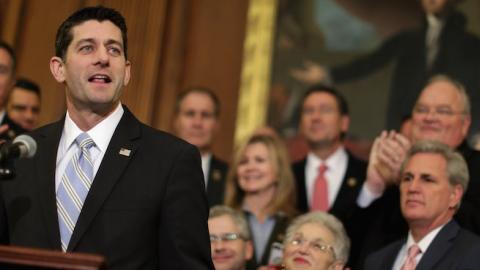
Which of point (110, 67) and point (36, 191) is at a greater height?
point (110, 67)

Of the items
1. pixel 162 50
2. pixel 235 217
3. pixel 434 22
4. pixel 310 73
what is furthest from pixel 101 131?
pixel 434 22

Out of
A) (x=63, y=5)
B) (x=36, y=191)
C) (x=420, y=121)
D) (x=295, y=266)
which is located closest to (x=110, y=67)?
(x=36, y=191)

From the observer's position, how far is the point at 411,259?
165 inches

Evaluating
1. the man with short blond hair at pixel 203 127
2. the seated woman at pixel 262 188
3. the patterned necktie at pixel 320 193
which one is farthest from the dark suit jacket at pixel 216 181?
the patterned necktie at pixel 320 193

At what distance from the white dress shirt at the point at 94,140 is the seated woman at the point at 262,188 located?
6.90 feet

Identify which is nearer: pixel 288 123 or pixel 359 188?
pixel 359 188

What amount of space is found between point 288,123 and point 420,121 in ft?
6.49

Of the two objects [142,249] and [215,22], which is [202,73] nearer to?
[215,22]

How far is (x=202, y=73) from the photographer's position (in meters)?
6.73

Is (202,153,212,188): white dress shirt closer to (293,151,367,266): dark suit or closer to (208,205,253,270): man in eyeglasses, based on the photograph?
(293,151,367,266): dark suit

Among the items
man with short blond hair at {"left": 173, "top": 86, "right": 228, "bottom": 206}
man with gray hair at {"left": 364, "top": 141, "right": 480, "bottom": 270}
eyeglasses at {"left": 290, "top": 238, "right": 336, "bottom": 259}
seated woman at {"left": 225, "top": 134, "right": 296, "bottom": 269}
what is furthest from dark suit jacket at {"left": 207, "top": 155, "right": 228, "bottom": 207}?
man with gray hair at {"left": 364, "top": 141, "right": 480, "bottom": 270}

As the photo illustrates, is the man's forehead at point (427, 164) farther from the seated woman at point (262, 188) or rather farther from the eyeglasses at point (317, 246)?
the seated woman at point (262, 188)

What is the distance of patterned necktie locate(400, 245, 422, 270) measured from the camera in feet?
13.7

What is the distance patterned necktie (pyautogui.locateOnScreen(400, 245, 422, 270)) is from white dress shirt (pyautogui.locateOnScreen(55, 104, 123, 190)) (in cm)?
188
